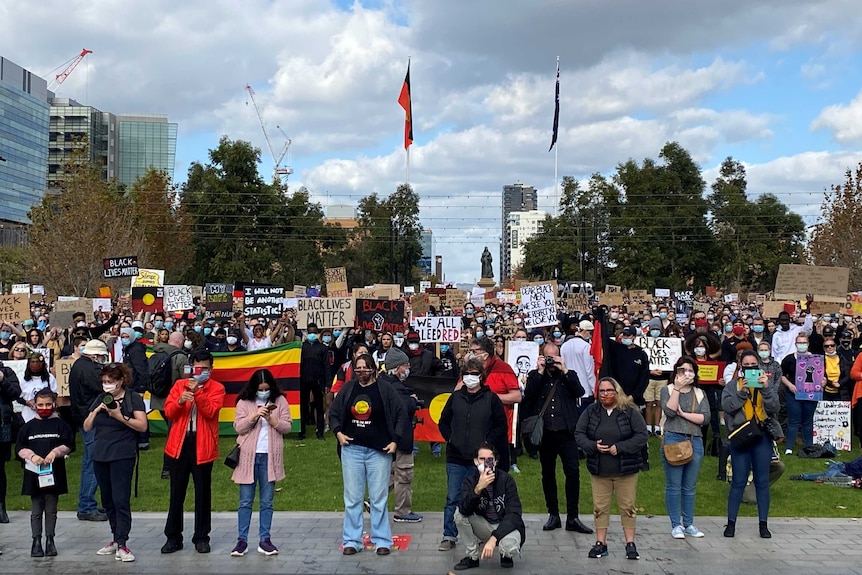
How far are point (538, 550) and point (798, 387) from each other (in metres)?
6.85

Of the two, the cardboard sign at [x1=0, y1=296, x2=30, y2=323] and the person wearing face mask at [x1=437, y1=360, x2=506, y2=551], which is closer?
the person wearing face mask at [x1=437, y1=360, x2=506, y2=551]

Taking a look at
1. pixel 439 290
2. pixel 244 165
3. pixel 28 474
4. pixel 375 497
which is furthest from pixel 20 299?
pixel 244 165

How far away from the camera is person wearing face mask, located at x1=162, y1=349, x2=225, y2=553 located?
839cm

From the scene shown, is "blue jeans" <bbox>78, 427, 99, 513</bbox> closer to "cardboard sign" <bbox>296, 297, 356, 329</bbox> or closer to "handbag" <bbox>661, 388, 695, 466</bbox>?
"handbag" <bbox>661, 388, 695, 466</bbox>

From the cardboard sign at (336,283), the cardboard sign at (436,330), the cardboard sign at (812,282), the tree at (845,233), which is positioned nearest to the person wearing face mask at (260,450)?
the cardboard sign at (436,330)

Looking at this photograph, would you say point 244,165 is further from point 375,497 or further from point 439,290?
point 375,497

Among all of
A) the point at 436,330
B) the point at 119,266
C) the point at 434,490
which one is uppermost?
the point at 119,266

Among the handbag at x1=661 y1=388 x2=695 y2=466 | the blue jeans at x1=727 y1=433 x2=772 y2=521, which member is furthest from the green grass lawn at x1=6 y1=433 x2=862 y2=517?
the handbag at x1=661 y1=388 x2=695 y2=466

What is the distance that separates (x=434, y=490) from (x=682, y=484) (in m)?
3.36

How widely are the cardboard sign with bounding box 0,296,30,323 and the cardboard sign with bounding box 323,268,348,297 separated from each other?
30.1 feet

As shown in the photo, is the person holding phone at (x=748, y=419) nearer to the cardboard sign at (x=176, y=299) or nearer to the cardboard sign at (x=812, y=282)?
the cardboard sign at (x=812, y=282)

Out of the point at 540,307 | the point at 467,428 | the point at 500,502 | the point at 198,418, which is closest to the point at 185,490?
the point at 198,418

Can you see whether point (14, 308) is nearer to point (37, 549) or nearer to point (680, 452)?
point (37, 549)

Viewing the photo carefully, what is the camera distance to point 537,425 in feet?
29.8
